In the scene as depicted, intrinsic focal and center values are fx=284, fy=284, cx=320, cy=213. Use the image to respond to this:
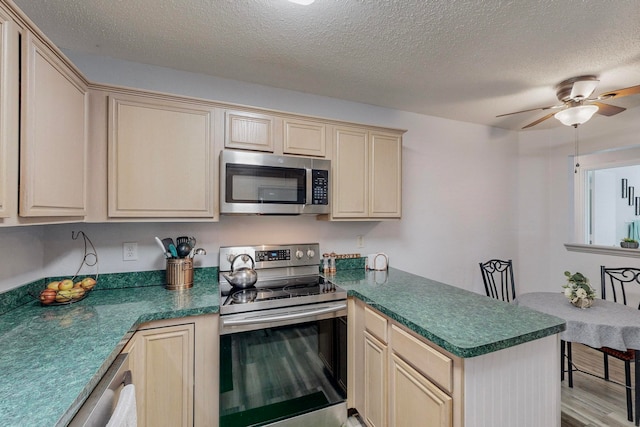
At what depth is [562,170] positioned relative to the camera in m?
3.23

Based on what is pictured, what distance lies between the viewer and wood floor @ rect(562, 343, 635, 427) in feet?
6.22

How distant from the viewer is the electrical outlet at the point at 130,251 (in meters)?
1.90

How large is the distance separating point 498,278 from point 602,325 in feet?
4.99

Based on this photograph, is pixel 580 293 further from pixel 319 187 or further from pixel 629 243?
pixel 319 187

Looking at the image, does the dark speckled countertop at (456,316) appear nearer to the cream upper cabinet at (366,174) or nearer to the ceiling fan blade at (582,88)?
the cream upper cabinet at (366,174)

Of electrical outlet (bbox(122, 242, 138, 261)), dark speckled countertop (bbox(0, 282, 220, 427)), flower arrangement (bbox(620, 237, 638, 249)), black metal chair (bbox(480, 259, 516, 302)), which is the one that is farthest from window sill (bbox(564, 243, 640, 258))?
electrical outlet (bbox(122, 242, 138, 261))

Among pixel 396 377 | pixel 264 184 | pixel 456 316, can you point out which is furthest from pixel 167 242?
pixel 456 316

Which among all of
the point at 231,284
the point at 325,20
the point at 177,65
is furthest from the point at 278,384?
the point at 177,65

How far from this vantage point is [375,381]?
1649 mm

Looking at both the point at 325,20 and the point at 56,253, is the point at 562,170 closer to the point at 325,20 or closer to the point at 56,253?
the point at 325,20

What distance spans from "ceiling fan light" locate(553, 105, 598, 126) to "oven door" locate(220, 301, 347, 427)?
2195mm

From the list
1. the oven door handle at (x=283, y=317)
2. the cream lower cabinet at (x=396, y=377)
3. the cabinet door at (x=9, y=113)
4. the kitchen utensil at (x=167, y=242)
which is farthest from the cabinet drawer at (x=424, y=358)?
the cabinet door at (x=9, y=113)

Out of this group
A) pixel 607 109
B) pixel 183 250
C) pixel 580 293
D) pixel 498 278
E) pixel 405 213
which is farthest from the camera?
pixel 498 278

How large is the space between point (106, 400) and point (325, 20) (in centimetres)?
187
